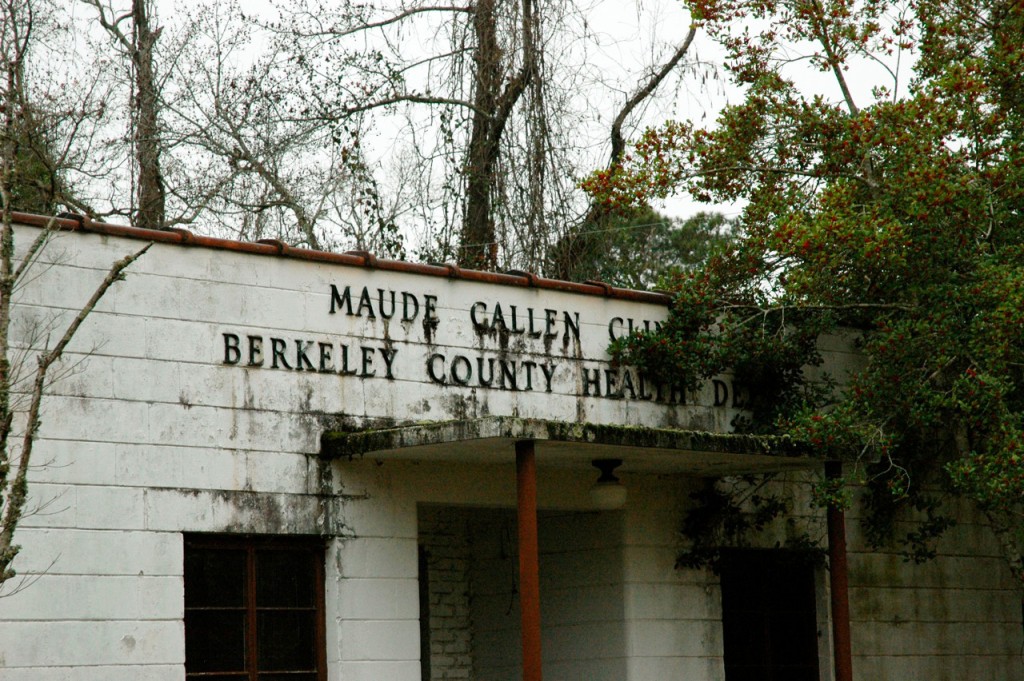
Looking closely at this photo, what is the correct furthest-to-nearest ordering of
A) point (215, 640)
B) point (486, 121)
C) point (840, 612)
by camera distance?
point (486, 121), point (840, 612), point (215, 640)

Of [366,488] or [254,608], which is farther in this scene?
[366,488]

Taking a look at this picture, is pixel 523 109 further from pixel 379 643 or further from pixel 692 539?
pixel 379 643

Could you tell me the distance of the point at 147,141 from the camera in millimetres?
18391

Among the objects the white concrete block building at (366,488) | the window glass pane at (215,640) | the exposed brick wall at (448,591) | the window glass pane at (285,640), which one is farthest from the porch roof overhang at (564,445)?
the exposed brick wall at (448,591)

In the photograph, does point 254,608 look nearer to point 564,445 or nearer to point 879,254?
point 564,445

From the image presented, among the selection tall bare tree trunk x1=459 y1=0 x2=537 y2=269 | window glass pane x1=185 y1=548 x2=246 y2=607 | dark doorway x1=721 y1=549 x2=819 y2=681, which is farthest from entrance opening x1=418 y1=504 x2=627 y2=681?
tall bare tree trunk x1=459 y1=0 x2=537 y2=269

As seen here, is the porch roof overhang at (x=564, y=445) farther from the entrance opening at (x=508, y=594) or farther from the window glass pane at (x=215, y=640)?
the window glass pane at (x=215, y=640)

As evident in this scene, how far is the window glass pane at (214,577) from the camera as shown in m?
9.66

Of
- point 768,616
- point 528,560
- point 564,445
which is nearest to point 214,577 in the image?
point 528,560

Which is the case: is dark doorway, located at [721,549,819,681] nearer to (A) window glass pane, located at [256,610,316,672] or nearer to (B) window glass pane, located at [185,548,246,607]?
(A) window glass pane, located at [256,610,316,672]

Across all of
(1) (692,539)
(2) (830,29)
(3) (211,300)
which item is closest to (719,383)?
(1) (692,539)

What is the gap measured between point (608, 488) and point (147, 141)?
31.1 feet

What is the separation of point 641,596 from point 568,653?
2.54ft

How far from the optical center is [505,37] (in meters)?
16.2
